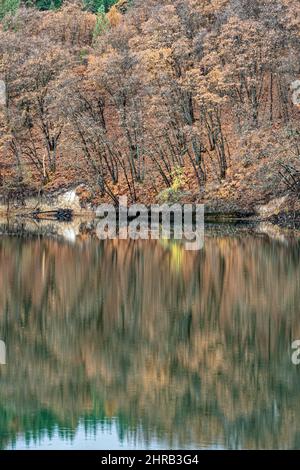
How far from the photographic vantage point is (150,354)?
15.1 meters

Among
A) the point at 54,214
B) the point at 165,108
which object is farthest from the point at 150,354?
the point at 54,214

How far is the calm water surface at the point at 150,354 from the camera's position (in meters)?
10.9

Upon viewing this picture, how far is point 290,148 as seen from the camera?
44281 millimetres

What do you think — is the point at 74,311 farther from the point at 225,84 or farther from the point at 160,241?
the point at 225,84

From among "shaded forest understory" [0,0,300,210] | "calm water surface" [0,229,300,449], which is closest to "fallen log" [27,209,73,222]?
"shaded forest understory" [0,0,300,210]

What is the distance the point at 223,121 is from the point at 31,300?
Result: 112 ft

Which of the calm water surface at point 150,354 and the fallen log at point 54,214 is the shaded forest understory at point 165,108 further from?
the calm water surface at point 150,354

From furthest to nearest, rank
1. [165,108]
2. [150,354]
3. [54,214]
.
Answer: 1. [54,214]
2. [165,108]
3. [150,354]

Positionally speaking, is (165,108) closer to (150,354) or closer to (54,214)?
(54,214)

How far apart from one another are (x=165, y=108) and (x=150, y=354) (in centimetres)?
3654

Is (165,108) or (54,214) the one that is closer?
(165,108)

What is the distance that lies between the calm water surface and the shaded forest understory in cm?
2008

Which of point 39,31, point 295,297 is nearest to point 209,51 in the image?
point 39,31

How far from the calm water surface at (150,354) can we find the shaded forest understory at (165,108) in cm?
2008
